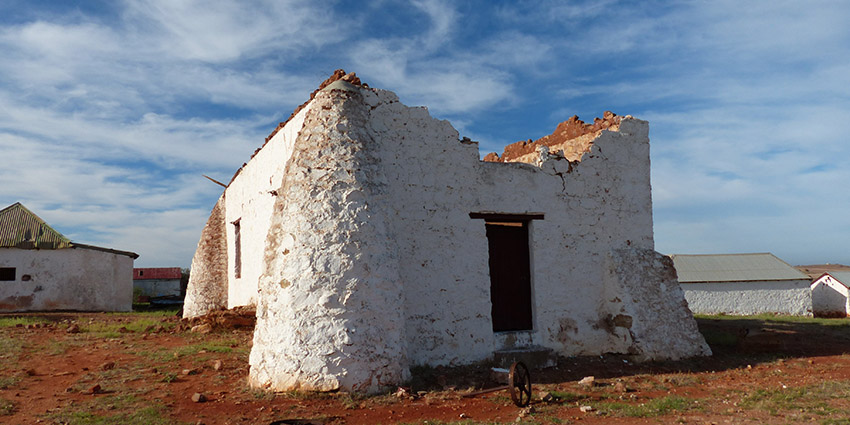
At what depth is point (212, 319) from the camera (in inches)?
410

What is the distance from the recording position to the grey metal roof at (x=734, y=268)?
851 inches

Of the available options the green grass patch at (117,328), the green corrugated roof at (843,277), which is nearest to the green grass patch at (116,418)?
the green grass patch at (117,328)

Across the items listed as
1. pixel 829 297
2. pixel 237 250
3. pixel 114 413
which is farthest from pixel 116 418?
pixel 829 297

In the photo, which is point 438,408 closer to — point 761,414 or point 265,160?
point 761,414

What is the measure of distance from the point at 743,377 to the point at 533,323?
2.83 m

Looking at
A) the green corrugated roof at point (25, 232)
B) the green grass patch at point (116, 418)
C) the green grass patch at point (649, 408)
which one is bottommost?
the green grass patch at point (649, 408)

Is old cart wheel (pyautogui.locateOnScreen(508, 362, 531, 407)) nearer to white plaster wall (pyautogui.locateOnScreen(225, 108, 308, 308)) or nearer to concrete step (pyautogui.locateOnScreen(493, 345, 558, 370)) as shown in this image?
concrete step (pyautogui.locateOnScreen(493, 345, 558, 370))

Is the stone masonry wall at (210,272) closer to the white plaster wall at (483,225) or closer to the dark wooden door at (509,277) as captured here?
the white plaster wall at (483,225)

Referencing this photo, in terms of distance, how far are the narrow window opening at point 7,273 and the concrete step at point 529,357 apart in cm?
1752

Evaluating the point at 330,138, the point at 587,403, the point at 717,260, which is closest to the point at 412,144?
the point at 330,138

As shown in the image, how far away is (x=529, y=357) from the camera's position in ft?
25.4

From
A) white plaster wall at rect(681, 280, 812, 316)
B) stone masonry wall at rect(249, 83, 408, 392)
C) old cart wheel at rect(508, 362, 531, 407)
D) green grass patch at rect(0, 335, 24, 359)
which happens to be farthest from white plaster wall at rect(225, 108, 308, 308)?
white plaster wall at rect(681, 280, 812, 316)

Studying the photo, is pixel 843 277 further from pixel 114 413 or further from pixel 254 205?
pixel 114 413

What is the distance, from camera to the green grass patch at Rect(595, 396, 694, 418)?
5758 mm
